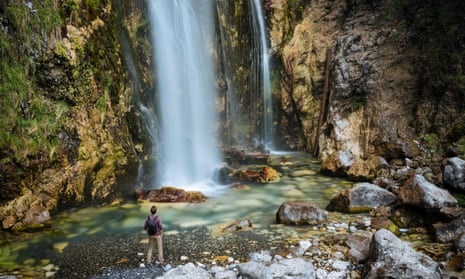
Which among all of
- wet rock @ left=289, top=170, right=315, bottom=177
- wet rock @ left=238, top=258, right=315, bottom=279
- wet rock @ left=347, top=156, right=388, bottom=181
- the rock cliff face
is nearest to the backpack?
wet rock @ left=238, top=258, right=315, bottom=279

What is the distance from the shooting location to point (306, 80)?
16.5 meters

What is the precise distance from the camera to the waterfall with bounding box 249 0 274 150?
702 inches

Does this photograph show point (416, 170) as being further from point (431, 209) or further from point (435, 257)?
point (435, 257)

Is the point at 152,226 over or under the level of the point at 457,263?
over

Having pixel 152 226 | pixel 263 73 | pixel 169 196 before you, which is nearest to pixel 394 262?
pixel 152 226

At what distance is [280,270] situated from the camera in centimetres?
465

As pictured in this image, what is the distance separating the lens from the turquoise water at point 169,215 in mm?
6039

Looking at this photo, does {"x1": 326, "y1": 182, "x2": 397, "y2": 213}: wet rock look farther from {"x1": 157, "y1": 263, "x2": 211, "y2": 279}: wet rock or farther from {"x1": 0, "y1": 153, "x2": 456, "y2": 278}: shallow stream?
{"x1": 157, "y1": 263, "x2": 211, "y2": 279}: wet rock

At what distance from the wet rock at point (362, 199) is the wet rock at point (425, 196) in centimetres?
61

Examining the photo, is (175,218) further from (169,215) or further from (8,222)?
(8,222)

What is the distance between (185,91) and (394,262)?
1153 centimetres

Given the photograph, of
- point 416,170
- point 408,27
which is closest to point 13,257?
point 416,170

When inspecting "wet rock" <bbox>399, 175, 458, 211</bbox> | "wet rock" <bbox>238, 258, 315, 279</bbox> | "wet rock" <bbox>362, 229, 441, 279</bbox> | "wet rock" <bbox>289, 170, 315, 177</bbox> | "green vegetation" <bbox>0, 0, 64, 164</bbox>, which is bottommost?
"wet rock" <bbox>238, 258, 315, 279</bbox>

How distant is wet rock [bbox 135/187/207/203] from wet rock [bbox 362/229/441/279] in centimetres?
522
